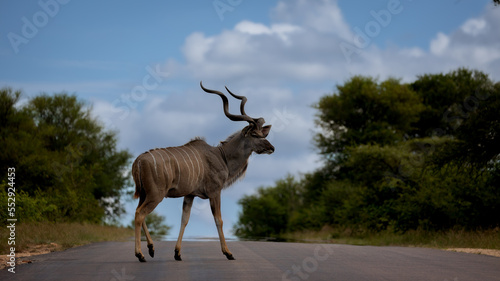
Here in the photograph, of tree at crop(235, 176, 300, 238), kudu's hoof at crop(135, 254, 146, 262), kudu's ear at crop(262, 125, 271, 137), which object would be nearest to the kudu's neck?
kudu's ear at crop(262, 125, 271, 137)

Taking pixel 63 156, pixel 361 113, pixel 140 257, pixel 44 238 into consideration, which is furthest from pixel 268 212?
pixel 140 257

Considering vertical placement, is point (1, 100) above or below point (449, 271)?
above

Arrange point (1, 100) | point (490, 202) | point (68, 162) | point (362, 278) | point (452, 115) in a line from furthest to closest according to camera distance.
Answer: point (452, 115), point (1, 100), point (68, 162), point (490, 202), point (362, 278)

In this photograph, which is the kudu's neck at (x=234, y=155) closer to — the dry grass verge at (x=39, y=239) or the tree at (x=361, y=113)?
the dry grass verge at (x=39, y=239)

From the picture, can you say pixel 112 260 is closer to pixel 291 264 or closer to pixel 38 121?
pixel 291 264

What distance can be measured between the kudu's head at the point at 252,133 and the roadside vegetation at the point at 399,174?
348 inches

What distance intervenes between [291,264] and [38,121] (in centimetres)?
3882

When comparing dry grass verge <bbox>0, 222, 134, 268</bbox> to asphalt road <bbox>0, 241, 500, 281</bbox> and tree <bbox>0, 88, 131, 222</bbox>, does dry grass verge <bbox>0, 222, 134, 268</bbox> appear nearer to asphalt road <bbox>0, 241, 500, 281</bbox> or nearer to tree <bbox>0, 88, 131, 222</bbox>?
asphalt road <bbox>0, 241, 500, 281</bbox>

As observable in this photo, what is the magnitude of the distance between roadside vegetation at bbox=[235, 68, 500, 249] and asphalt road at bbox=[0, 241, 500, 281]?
741cm

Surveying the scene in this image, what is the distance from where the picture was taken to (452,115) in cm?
5450

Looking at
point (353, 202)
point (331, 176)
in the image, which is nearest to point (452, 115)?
point (331, 176)

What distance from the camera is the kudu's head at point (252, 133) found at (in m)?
13.2

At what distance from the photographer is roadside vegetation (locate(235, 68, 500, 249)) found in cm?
2503

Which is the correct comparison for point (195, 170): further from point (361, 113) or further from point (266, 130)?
point (361, 113)
